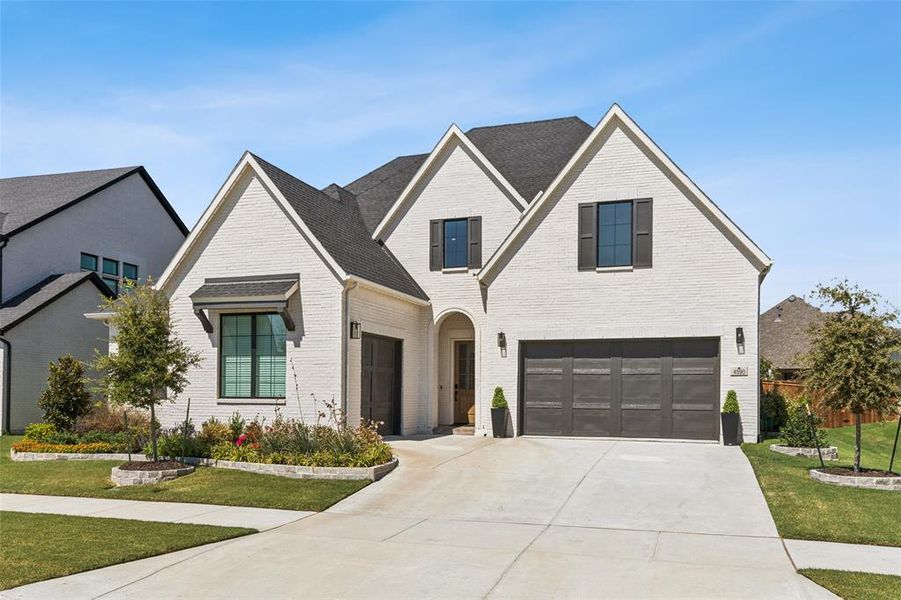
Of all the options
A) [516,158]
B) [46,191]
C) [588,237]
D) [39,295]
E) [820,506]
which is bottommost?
[820,506]

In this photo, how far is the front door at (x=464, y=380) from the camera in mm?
22844

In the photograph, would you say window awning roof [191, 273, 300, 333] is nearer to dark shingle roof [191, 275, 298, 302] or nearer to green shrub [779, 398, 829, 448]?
dark shingle roof [191, 275, 298, 302]

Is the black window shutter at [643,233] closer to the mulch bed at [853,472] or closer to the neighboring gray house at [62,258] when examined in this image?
the mulch bed at [853,472]

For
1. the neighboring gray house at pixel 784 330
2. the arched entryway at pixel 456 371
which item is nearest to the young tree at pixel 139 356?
the arched entryway at pixel 456 371

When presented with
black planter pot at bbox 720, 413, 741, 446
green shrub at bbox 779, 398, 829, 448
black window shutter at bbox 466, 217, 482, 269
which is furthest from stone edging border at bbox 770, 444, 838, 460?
black window shutter at bbox 466, 217, 482, 269

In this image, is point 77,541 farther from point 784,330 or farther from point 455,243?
point 784,330

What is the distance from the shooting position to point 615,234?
787 inches

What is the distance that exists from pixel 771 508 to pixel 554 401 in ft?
28.8

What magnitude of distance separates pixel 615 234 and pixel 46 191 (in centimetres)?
2142

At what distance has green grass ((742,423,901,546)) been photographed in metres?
10.2

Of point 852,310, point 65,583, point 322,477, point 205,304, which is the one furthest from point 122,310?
point 852,310

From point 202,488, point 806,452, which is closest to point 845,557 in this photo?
point 806,452

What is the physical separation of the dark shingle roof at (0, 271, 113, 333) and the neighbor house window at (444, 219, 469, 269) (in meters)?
12.7

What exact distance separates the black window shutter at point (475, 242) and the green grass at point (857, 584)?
1436cm
